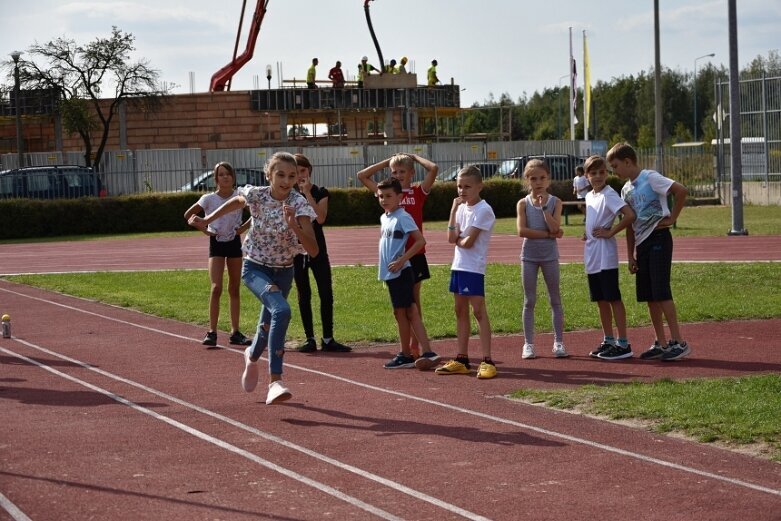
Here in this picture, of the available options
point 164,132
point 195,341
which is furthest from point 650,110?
point 195,341

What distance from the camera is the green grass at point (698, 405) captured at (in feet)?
25.0

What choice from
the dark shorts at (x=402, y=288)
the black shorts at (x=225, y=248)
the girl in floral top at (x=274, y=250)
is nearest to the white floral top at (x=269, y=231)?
the girl in floral top at (x=274, y=250)

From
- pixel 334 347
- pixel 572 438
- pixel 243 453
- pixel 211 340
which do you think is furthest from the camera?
pixel 211 340

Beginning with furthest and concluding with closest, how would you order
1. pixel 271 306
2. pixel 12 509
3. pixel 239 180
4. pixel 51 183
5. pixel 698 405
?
pixel 239 180 < pixel 51 183 < pixel 271 306 < pixel 698 405 < pixel 12 509

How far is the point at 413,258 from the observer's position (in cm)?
1111

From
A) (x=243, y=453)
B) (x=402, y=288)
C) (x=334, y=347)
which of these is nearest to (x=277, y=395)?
(x=243, y=453)

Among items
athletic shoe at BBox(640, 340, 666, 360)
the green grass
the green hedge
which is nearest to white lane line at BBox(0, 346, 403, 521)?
the green grass

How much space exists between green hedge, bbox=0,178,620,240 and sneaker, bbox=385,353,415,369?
27.5 meters

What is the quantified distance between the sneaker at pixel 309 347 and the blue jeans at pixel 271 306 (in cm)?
275

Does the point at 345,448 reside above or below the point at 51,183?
below

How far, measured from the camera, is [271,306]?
8953 mm

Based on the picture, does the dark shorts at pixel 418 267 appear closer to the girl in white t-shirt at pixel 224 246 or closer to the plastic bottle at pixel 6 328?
the girl in white t-shirt at pixel 224 246

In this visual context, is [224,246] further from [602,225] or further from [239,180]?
[239,180]

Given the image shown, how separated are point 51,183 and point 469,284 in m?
31.8
